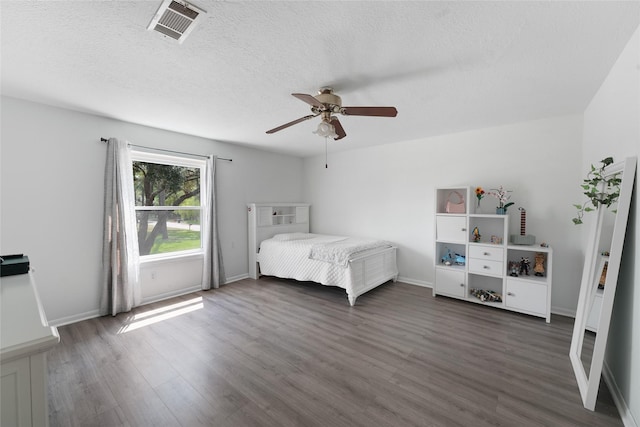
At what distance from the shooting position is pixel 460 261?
151 inches

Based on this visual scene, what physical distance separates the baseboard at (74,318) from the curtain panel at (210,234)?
52.4 inches

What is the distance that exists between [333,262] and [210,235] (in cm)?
204

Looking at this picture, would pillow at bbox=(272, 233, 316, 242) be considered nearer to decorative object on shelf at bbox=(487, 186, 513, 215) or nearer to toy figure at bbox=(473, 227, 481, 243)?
toy figure at bbox=(473, 227, 481, 243)

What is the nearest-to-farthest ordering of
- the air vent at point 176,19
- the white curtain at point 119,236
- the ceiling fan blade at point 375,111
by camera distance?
the air vent at point 176,19, the ceiling fan blade at point 375,111, the white curtain at point 119,236

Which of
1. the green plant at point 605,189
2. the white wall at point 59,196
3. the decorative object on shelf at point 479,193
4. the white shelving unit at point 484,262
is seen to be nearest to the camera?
the green plant at point 605,189

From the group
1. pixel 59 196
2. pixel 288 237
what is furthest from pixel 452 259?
pixel 59 196

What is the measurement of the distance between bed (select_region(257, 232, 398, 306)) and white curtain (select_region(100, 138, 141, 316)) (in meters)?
1.93

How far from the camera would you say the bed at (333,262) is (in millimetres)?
3629

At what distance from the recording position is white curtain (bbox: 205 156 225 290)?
165 inches

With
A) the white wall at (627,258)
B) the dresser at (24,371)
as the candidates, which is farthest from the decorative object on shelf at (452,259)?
the dresser at (24,371)

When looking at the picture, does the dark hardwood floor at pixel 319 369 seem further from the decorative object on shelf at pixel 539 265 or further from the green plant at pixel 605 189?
the green plant at pixel 605 189

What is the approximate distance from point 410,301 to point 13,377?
3.63 meters

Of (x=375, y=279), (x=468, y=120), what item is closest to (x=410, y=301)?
(x=375, y=279)

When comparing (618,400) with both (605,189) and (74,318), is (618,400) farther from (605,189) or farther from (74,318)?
(74,318)
